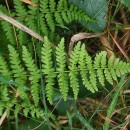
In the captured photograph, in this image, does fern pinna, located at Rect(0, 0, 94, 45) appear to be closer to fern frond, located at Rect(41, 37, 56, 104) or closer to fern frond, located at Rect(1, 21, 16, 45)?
fern frond, located at Rect(1, 21, 16, 45)

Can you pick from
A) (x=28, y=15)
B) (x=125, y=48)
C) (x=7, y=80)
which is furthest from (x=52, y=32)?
(x=125, y=48)

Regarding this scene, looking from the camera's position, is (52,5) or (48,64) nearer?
(48,64)

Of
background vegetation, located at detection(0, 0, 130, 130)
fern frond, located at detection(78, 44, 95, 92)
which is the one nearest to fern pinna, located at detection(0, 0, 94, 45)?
background vegetation, located at detection(0, 0, 130, 130)

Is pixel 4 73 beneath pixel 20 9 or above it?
beneath

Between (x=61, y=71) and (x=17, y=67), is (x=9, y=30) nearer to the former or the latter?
(x=17, y=67)

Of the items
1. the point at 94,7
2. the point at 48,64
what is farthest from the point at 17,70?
the point at 94,7

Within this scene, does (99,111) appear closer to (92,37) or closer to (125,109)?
(125,109)

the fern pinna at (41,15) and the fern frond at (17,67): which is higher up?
the fern pinna at (41,15)

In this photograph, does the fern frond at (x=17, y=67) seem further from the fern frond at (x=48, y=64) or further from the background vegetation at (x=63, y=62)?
the fern frond at (x=48, y=64)

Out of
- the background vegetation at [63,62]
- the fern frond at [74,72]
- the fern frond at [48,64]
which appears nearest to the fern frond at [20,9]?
the background vegetation at [63,62]

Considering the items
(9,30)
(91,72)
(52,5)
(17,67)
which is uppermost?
(52,5)
